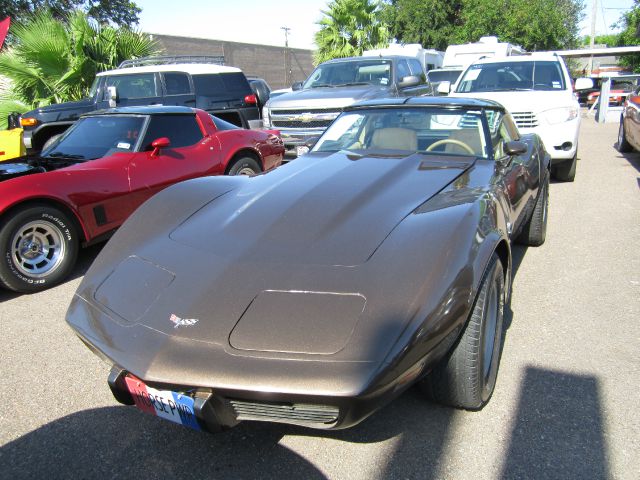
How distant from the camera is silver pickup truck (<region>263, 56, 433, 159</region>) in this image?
8.23 meters

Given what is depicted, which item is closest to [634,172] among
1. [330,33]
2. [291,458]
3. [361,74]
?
[361,74]

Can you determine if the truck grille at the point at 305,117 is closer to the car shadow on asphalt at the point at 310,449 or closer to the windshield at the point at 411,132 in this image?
the windshield at the point at 411,132

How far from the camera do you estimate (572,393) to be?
2633 millimetres

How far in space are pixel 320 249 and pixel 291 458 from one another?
924mm

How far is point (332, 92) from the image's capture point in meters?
8.44

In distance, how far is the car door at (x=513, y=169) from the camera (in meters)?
3.38

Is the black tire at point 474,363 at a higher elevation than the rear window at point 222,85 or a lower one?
lower

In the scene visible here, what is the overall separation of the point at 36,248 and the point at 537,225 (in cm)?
438

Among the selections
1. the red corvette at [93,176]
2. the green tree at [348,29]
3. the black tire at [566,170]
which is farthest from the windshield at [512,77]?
the green tree at [348,29]

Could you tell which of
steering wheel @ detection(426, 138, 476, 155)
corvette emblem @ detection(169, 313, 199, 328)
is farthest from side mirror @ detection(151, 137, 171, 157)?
corvette emblem @ detection(169, 313, 199, 328)

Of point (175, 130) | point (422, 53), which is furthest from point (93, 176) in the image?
point (422, 53)

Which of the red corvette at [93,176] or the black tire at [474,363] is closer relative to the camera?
the black tire at [474,363]

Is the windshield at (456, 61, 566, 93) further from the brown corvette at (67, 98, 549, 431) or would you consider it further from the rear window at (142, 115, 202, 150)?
the brown corvette at (67, 98, 549, 431)

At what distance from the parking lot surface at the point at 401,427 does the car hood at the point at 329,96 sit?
208 inches
